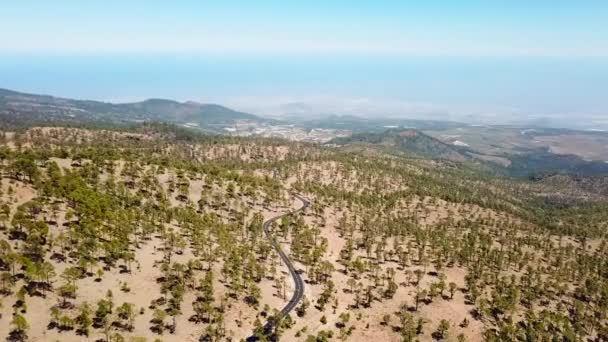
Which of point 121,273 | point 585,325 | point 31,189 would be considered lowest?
point 585,325

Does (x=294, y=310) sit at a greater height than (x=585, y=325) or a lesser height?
greater

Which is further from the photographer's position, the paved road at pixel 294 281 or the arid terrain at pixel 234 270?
the paved road at pixel 294 281

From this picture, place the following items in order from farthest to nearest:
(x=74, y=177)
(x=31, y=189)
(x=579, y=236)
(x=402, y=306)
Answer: (x=579, y=236) < (x=74, y=177) < (x=31, y=189) < (x=402, y=306)

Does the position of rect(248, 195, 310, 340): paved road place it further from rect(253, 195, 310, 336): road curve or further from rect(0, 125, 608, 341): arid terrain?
rect(0, 125, 608, 341): arid terrain

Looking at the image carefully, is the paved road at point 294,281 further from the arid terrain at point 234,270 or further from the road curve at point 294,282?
the arid terrain at point 234,270

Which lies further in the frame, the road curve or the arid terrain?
the road curve

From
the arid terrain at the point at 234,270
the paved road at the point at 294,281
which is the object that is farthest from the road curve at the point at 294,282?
the arid terrain at the point at 234,270

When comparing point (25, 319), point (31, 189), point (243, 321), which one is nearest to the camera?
point (25, 319)

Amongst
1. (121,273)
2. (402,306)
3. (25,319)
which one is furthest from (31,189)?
(402,306)

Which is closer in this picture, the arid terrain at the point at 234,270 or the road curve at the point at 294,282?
the arid terrain at the point at 234,270

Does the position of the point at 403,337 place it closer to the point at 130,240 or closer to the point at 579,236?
the point at 130,240

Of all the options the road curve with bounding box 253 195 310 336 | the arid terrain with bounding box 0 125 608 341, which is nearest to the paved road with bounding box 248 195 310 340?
the road curve with bounding box 253 195 310 336
